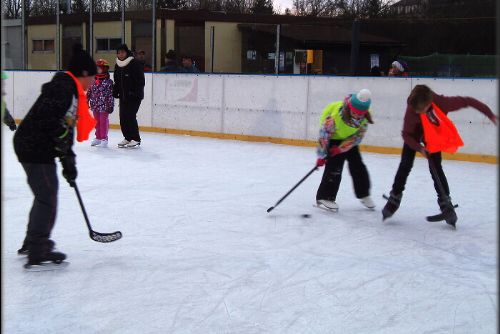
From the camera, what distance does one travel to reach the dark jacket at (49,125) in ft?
9.42

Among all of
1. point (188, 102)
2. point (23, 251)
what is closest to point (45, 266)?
point (23, 251)

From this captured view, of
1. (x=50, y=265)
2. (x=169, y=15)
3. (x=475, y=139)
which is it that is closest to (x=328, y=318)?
(x=50, y=265)

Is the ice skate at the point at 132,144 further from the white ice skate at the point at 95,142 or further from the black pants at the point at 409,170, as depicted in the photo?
the black pants at the point at 409,170

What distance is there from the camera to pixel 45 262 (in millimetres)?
3051

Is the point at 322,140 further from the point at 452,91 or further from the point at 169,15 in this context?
the point at 169,15

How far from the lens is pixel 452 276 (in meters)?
3.07

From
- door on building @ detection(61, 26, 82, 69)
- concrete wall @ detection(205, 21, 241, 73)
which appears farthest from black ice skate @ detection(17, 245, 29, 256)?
door on building @ detection(61, 26, 82, 69)

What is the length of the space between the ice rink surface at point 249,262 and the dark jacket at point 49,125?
18cm

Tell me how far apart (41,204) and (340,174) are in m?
2.32

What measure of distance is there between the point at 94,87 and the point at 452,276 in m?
6.08

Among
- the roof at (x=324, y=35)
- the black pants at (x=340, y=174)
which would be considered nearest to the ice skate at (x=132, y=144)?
the roof at (x=324, y=35)

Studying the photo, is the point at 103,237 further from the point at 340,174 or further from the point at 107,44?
the point at 107,44

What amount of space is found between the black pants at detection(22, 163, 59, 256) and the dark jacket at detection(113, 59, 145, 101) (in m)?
5.08

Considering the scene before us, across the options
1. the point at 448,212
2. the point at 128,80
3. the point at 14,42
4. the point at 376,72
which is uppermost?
the point at 14,42
